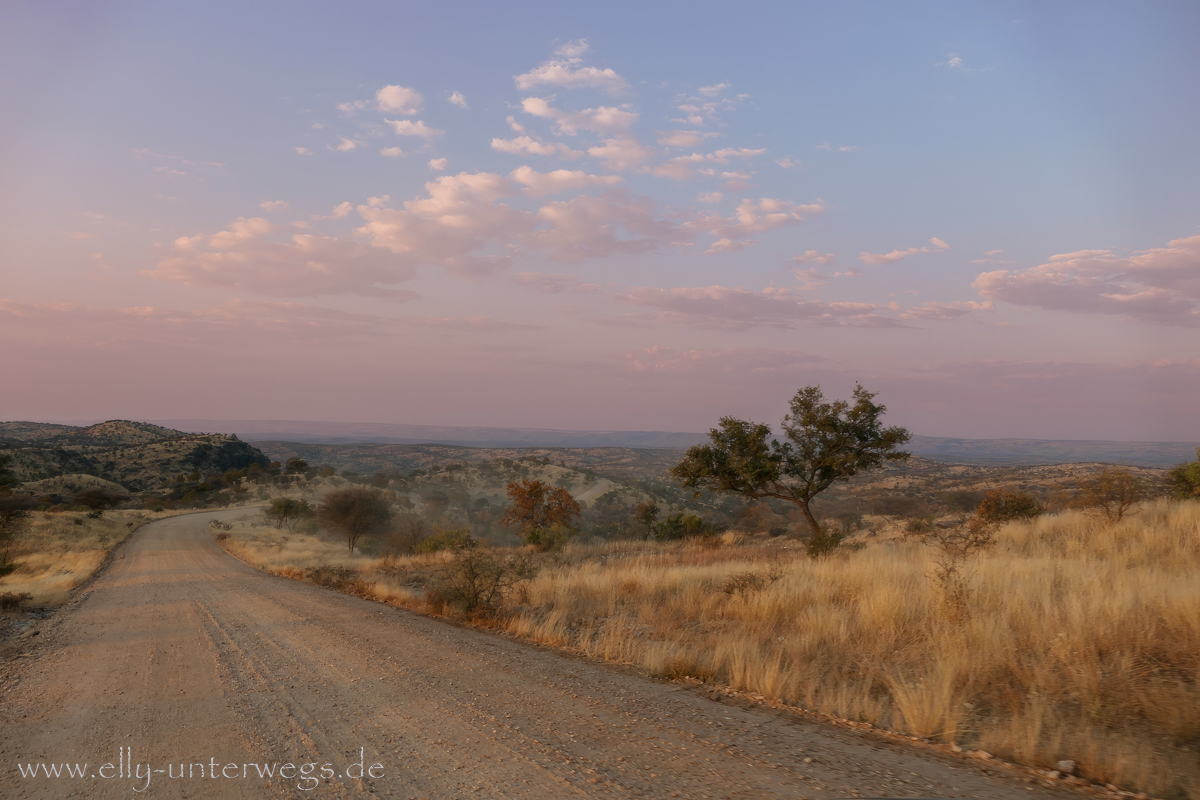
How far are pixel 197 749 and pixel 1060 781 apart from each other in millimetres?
6822

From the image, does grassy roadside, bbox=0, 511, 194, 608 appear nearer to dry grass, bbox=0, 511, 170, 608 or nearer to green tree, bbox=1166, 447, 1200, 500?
dry grass, bbox=0, 511, 170, 608

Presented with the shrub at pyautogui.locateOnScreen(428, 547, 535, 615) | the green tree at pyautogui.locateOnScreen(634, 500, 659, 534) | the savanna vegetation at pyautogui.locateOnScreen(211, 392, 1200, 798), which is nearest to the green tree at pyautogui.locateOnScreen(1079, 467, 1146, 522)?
the savanna vegetation at pyautogui.locateOnScreen(211, 392, 1200, 798)

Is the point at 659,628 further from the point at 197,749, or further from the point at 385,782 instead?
the point at 197,749

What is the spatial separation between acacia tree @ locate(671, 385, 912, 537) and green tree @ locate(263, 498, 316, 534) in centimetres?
4193

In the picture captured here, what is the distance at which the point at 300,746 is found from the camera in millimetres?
4949

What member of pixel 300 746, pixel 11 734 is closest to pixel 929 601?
pixel 300 746

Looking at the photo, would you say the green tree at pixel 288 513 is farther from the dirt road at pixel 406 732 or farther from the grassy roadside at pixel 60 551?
the dirt road at pixel 406 732

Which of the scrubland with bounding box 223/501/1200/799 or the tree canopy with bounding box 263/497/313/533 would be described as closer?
the scrubland with bounding box 223/501/1200/799

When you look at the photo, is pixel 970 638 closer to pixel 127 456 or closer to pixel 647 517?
pixel 647 517

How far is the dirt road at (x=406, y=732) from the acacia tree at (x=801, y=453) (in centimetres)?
1230

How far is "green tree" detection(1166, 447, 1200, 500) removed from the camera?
16.8 meters

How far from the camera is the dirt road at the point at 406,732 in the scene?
4043 mm

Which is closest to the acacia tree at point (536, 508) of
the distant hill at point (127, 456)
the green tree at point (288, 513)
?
the green tree at point (288, 513)

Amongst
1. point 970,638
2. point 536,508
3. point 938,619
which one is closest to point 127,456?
point 536,508
